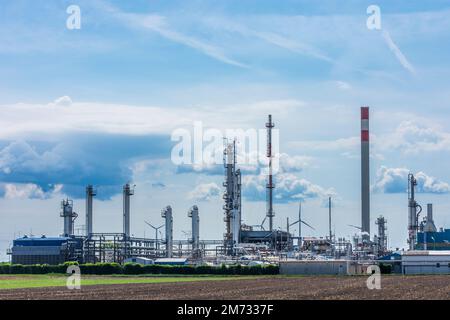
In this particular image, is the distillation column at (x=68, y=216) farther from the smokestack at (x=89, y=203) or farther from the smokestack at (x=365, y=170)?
the smokestack at (x=365, y=170)

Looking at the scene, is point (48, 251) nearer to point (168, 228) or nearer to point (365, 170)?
point (168, 228)

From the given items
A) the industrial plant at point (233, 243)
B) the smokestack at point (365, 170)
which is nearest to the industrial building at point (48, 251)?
the industrial plant at point (233, 243)

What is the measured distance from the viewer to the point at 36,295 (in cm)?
5397

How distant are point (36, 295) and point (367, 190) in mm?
112360

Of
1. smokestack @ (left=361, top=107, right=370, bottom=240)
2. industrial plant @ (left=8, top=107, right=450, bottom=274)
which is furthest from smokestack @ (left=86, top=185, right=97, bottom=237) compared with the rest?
smokestack @ (left=361, top=107, right=370, bottom=240)

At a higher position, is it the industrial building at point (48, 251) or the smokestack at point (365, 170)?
the smokestack at point (365, 170)

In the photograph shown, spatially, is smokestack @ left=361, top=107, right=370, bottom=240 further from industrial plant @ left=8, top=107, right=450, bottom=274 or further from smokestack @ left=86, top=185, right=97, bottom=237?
smokestack @ left=86, top=185, right=97, bottom=237

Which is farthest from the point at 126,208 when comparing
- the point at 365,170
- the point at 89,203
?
the point at 365,170

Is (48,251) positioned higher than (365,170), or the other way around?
(365,170)

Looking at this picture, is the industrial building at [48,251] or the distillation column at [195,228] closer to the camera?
the industrial building at [48,251]

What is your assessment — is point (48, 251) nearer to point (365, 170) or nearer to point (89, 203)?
point (89, 203)

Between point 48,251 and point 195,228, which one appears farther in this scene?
point 195,228
